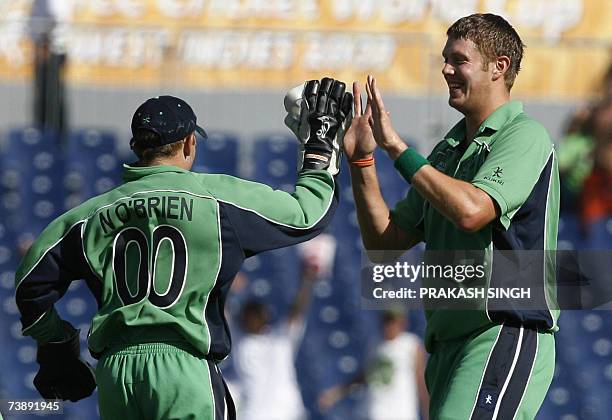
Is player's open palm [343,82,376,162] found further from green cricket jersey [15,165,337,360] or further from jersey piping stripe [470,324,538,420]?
jersey piping stripe [470,324,538,420]

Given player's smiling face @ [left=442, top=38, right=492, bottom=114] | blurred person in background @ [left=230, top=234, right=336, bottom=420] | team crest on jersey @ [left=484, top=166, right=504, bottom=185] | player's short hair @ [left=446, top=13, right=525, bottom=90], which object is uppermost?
player's short hair @ [left=446, top=13, right=525, bottom=90]

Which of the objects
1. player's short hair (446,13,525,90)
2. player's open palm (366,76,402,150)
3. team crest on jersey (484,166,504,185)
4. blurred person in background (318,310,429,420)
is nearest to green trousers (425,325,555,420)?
team crest on jersey (484,166,504,185)

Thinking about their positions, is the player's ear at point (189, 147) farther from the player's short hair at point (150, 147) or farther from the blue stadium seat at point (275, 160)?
the blue stadium seat at point (275, 160)

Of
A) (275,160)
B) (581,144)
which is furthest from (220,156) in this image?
(581,144)

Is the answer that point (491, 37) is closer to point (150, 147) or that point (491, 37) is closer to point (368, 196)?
point (368, 196)

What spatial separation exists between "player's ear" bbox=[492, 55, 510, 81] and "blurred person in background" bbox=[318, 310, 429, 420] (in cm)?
544

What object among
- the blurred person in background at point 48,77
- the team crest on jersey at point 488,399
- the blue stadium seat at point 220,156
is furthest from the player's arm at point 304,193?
the blurred person in background at point 48,77

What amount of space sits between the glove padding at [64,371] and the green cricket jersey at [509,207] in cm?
139

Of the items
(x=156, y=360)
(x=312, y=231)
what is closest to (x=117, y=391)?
(x=156, y=360)

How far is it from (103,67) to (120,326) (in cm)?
708

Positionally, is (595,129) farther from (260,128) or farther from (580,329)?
(260,128)

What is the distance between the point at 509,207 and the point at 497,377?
25.1 inches

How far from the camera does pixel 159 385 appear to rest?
4.34 metres

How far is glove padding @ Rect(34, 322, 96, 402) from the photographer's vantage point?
15.9 feet
